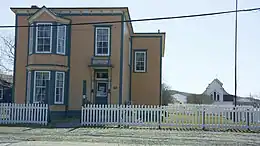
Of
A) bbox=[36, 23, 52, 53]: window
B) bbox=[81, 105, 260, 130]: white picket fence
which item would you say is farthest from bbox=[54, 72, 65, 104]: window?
bbox=[81, 105, 260, 130]: white picket fence

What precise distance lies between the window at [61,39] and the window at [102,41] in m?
2.23

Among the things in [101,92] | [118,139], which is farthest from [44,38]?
[118,139]

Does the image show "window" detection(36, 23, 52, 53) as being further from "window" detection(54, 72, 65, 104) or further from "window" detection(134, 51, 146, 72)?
"window" detection(134, 51, 146, 72)

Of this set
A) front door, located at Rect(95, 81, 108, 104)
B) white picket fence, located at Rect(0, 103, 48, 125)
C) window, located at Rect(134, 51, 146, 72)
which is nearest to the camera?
white picket fence, located at Rect(0, 103, 48, 125)

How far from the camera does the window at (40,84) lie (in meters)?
21.6

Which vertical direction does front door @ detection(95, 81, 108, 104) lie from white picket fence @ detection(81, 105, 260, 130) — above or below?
above

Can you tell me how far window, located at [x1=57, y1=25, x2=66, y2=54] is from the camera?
22.0 meters

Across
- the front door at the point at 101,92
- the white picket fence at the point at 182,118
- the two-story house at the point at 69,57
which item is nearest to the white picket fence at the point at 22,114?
the two-story house at the point at 69,57

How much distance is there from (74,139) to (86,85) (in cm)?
1052

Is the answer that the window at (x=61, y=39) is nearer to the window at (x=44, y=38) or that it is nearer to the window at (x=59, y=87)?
the window at (x=44, y=38)

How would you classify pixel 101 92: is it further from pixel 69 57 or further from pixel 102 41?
pixel 102 41

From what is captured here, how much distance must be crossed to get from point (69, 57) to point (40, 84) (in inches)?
110

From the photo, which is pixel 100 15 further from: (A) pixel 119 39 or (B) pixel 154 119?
(B) pixel 154 119

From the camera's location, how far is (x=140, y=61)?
29.9 m
